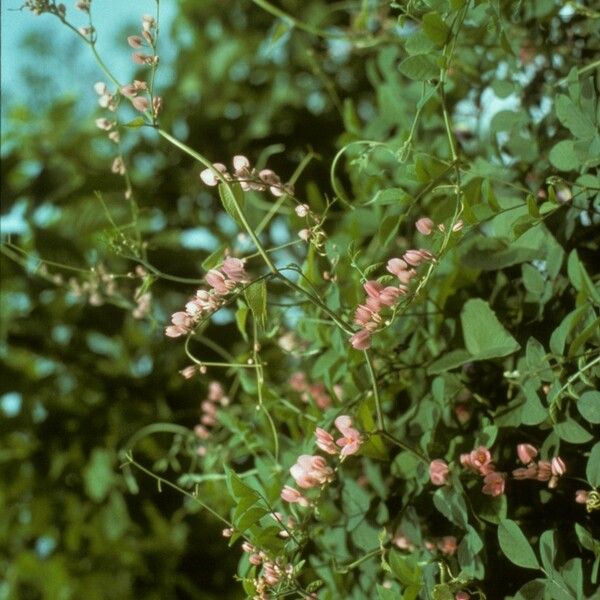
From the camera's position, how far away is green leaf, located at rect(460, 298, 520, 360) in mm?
704

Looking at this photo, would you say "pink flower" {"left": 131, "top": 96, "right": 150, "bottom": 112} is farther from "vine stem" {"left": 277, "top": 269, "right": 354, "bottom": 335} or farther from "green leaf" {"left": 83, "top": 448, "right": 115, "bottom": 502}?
"green leaf" {"left": 83, "top": 448, "right": 115, "bottom": 502}

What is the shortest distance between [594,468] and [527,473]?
0.19 feet

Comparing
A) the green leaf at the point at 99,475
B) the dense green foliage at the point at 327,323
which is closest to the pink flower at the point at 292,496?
the dense green foliage at the point at 327,323

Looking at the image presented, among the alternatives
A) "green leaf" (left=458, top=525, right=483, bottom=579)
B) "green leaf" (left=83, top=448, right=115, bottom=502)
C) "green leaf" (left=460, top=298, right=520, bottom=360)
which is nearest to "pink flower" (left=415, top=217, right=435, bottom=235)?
"green leaf" (left=460, top=298, right=520, bottom=360)

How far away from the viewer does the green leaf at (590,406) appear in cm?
61

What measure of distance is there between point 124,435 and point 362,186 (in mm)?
583

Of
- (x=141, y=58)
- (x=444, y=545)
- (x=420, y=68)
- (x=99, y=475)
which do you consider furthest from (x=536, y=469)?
(x=99, y=475)

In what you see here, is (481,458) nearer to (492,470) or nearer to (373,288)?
(492,470)

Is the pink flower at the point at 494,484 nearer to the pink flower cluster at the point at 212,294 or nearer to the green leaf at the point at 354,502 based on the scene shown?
the green leaf at the point at 354,502

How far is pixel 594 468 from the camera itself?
62 centimetres

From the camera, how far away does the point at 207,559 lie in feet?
4.50

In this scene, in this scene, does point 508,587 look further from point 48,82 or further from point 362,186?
point 48,82

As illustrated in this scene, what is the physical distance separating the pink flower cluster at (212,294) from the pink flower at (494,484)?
9.3 inches

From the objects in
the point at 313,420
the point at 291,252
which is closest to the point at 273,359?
the point at 291,252
